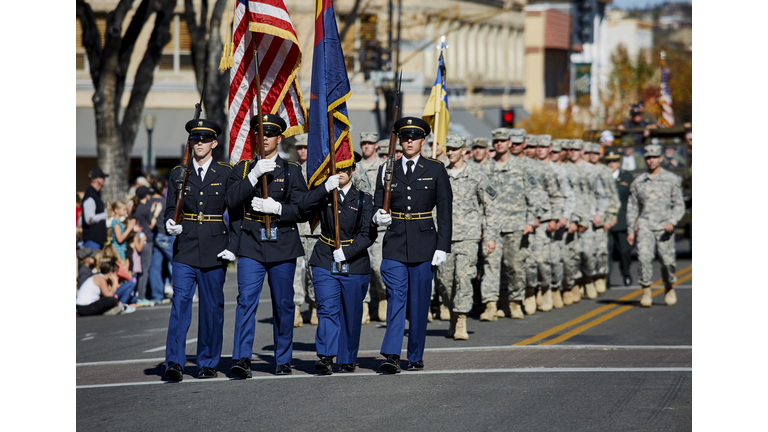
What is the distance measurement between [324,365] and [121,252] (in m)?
7.24

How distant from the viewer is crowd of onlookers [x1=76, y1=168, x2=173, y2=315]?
14750 mm

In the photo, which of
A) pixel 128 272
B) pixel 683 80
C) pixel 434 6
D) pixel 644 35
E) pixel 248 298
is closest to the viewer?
pixel 248 298

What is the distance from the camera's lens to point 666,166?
21.9 m

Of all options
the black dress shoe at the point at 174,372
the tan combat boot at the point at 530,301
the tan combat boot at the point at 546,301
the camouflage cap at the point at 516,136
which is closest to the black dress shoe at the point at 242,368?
the black dress shoe at the point at 174,372

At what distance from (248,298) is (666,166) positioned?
1463 cm

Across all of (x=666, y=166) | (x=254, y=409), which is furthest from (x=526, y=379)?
(x=666, y=166)

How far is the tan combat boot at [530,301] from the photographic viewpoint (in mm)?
14086

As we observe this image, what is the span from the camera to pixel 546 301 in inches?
575

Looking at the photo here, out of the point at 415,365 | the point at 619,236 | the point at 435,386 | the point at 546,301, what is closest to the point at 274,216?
the point at 415,365

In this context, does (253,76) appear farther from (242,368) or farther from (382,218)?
(242,368)

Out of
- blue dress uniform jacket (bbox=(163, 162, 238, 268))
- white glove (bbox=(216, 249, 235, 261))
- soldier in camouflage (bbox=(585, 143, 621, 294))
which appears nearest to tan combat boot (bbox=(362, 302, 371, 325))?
blue dress uniform jacket (bbox=(163, 162, 238, 268))

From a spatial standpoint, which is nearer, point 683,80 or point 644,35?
point 683,80

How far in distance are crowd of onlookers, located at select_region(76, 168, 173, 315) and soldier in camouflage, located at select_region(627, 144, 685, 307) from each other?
22.6ft

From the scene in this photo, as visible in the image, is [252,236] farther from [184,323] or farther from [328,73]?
[328,73]
